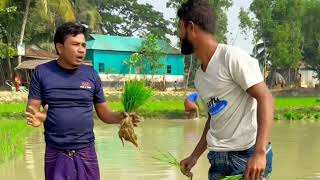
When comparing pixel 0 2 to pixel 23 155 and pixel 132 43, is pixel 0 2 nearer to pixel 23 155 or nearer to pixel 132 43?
pixel 23 155

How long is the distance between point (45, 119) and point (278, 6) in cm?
3697

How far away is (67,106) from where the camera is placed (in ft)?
10.9

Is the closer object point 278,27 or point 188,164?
point 188,164

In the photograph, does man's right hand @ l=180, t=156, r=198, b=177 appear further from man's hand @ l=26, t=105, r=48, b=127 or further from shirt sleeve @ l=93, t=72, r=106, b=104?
man's hand @ l=26, t=105, r=48, b=127

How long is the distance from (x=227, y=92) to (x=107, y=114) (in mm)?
1119

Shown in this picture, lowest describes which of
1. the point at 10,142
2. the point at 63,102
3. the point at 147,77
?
the point at 147,77

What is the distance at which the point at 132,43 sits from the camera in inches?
1340

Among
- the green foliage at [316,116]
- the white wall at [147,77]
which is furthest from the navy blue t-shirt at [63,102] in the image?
the white wall at [147,77]

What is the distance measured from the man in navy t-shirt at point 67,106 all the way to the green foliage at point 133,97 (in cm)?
22

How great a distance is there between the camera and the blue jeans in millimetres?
2668

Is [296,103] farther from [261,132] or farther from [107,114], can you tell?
[261,132]

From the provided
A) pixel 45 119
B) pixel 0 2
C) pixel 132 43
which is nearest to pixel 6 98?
pixel 0 2

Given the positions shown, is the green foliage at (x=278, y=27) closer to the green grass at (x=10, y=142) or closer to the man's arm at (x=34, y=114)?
the green grass at (x=10, y=142)

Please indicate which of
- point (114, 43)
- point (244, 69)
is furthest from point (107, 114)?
point (114, 43)
